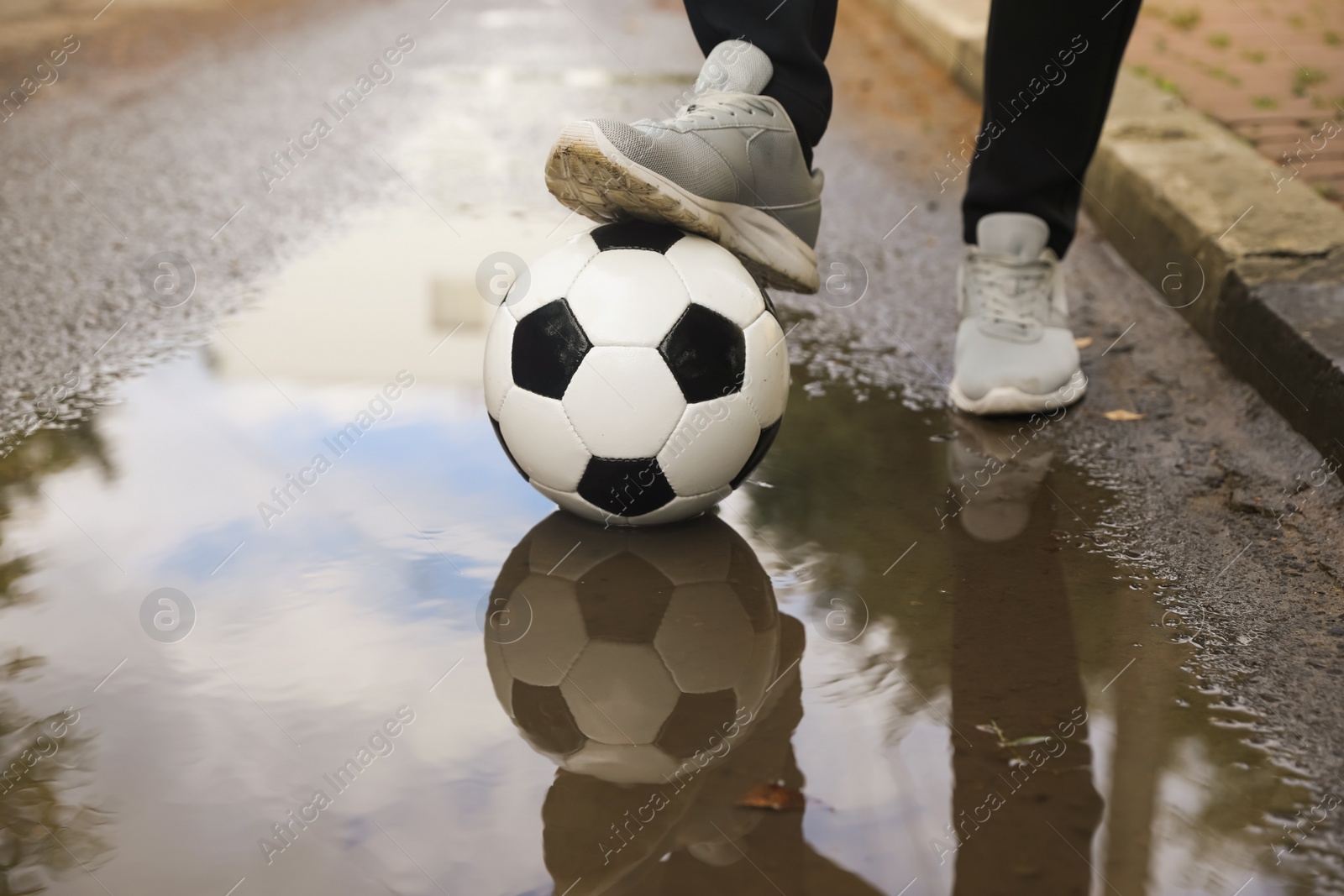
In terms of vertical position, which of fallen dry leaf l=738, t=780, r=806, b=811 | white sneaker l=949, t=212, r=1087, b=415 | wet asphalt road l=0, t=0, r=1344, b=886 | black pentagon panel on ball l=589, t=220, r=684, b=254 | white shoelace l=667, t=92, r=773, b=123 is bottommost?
wet asphalt road l=0, t=0, r=1344, b=886

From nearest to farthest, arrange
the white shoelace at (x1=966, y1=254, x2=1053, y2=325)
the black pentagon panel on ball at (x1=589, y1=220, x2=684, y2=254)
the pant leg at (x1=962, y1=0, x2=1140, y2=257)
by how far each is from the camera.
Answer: the black pentagon panel on ball at (x1=589, y1=220, x2=684, y2=254) → the pant leg at (x1=962, y1=0, x2=1140, y2=257) → the white shoelace at (x1=966, y1=254, x2=1053, y2=325)

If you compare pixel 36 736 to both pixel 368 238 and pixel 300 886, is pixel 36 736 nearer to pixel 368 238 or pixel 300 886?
pixel 300 886

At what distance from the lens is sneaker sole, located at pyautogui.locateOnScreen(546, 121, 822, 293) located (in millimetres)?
1961

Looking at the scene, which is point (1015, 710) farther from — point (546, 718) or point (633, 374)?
Result: point (633, 374)

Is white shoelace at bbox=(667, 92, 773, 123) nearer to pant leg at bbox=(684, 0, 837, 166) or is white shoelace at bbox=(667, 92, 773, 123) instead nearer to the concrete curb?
pant leg at bbox=(684, 0, 837, 166)

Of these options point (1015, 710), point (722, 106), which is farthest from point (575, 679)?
point (722, 106)

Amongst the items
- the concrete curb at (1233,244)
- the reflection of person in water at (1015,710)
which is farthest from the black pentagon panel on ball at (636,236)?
the concrete curb at (1233,244)

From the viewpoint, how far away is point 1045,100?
2629 mm

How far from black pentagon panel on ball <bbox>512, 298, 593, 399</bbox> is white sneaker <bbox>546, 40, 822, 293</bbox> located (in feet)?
0.74

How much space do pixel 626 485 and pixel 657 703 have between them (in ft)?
1.50

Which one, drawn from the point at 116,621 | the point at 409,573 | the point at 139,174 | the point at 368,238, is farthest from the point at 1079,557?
the point at 139,174

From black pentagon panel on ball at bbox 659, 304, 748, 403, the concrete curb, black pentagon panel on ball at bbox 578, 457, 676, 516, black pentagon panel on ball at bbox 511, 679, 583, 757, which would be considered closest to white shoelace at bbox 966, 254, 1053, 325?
the concrete curb

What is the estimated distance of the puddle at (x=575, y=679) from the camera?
1410 millimetres

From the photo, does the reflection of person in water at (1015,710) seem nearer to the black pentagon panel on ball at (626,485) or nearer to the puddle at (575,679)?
the puddle at (575,679)
